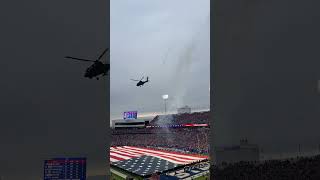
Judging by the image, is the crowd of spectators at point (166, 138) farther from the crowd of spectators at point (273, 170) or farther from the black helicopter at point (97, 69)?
the black helicopter at point (97, 69)

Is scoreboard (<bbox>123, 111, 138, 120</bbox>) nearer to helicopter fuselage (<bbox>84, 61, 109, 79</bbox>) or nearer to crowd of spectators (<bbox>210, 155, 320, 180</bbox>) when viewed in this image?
helicopter fuselage (<bbox>84, 61, 109, 79</bbox>)

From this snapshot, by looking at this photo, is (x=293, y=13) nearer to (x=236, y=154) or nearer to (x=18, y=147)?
(x=236, y=154)

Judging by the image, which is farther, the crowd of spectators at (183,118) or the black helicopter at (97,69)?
the crowd of spectators at (183,118)

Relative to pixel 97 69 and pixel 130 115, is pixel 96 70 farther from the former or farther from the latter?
pixel 130 115

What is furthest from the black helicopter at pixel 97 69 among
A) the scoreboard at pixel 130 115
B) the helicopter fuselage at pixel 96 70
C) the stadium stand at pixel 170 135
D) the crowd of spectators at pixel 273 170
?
the scoreboard at pixel 130 115

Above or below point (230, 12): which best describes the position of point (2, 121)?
below

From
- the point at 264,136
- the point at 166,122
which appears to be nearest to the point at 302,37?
the point at 264,136

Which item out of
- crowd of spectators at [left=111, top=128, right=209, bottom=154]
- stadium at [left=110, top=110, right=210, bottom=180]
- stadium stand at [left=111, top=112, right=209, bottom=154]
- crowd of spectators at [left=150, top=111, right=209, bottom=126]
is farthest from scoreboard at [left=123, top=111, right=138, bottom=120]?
crowd of spectators at [left=150, top=111, right=209, bottom=126]
